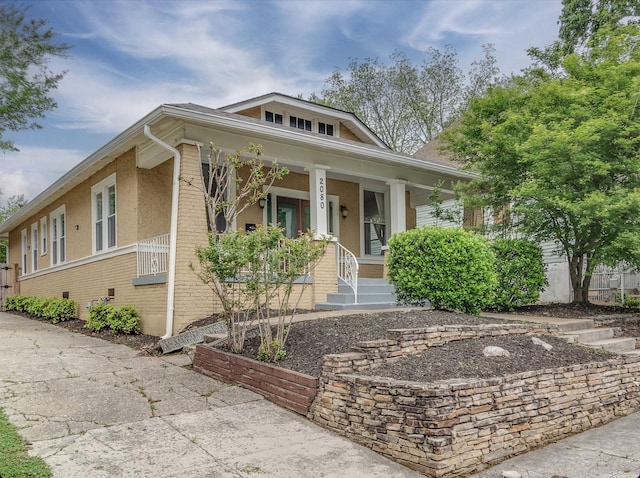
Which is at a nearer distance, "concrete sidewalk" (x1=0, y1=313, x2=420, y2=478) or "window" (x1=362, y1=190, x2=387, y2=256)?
"concrete sidewalk" (x1=0, y1=313, x2=420, y2=478)

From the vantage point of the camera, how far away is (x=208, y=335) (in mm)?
6988

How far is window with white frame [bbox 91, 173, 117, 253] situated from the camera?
10823 mm

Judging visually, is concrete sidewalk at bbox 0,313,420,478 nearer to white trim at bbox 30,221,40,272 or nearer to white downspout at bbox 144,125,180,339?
white downspout at bbox 144,125,180,339

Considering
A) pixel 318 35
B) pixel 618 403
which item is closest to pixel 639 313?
pixel 618 403

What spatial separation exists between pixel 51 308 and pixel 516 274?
34.9ft

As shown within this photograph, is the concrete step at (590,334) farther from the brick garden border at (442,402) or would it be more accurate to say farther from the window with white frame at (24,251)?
the window with white frame at (24,251)

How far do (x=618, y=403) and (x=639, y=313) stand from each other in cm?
471

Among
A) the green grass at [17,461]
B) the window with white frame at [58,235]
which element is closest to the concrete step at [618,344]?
the green grass at [17,461]

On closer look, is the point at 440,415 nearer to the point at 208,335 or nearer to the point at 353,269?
the point at 208,335

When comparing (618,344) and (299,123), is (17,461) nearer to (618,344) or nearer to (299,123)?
(618,344)

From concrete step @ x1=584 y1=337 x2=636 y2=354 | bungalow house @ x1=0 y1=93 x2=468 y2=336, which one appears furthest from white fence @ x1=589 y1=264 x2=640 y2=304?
concrete step @ x1=584 y1=337 x2=636 y2=354

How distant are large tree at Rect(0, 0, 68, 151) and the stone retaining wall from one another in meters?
4.05

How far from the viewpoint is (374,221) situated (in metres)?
13.8

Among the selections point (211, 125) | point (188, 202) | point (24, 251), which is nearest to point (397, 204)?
point (211, 125)
